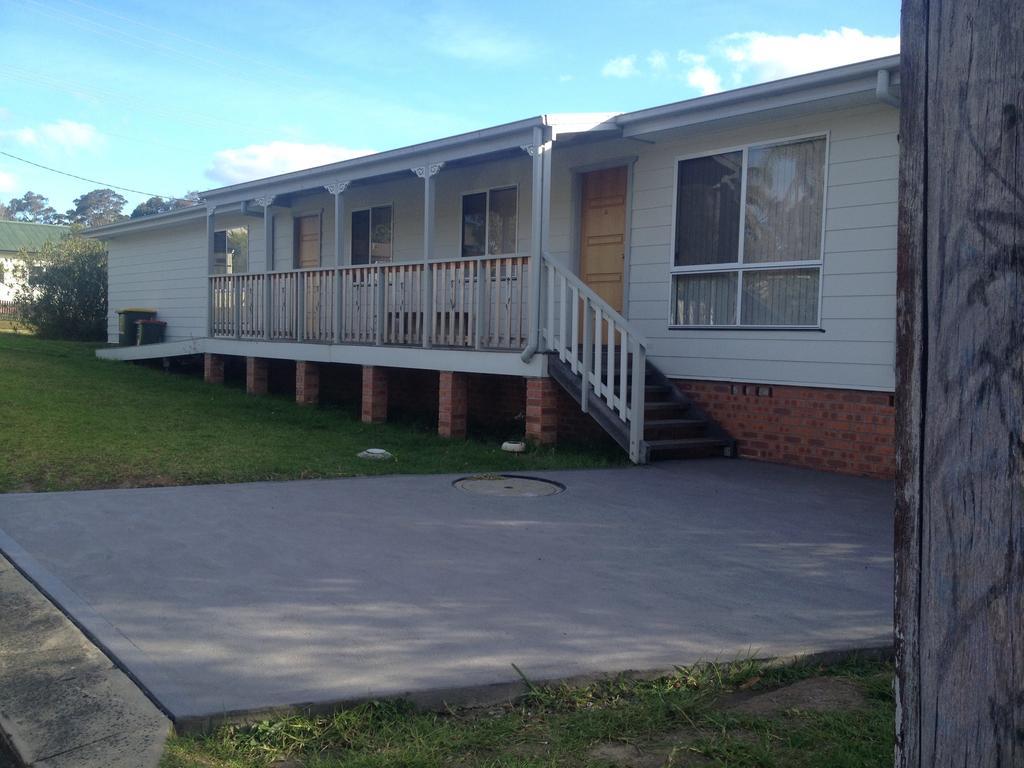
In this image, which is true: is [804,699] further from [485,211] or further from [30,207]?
[30,207]

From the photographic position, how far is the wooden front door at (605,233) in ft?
39.1

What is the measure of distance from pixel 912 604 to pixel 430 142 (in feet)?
36.1

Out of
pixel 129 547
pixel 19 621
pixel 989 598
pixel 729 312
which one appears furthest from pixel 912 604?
pixel 729 312

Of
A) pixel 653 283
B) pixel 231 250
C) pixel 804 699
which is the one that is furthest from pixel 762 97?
pixel 231 250

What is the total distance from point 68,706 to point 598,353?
707cm

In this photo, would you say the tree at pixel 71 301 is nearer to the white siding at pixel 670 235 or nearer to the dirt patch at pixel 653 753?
the white siding at pixel 670 235

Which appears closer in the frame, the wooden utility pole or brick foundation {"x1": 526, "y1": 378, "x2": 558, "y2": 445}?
the wooden utility pole

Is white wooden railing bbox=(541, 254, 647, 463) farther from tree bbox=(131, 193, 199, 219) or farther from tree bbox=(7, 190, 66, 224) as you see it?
tree bbox=(7, 190, 66, 224)

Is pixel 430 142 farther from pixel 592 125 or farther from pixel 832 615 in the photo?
pixel 832 615

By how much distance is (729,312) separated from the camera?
418 inches

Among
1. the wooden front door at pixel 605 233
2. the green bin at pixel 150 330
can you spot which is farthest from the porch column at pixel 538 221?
the green bin at pixel 150 330

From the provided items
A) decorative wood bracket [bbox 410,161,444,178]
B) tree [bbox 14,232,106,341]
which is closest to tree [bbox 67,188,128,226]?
tree [bbox 14,232,106,341]

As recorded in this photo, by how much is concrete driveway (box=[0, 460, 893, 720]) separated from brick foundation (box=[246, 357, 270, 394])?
7.31 m

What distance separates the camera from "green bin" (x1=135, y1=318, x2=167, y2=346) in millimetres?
20219
